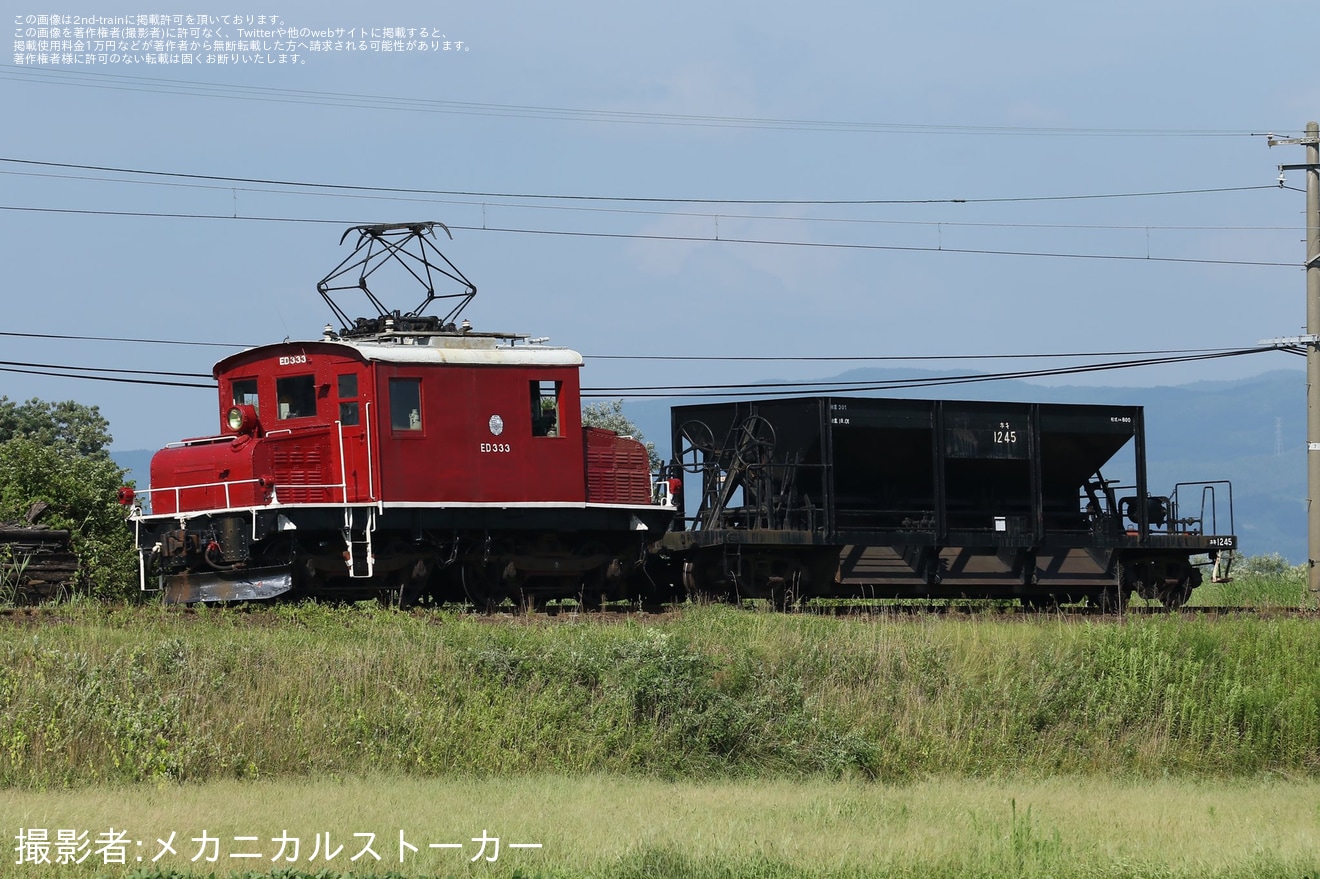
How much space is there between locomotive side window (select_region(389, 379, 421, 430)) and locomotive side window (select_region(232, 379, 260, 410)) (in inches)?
92.3

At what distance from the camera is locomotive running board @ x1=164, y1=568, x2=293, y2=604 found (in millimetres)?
19750

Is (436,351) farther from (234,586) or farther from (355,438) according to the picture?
(234,586)

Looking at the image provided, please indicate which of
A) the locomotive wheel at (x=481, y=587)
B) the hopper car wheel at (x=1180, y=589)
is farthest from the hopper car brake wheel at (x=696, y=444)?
the hopper car wheel at (x=1180, y=589)

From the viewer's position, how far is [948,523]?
25.0 meters

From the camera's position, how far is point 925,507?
82.7ft

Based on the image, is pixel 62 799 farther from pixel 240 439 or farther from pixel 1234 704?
pixel 1234 704

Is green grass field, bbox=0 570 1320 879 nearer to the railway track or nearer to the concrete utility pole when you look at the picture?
the railway track

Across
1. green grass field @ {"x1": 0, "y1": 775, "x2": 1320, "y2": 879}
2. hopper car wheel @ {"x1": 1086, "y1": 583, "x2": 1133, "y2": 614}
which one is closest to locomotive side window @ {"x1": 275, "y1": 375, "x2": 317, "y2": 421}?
green grass field @ {"x1": 0, "y1": 775, "x2": 1320, "y2": 879}

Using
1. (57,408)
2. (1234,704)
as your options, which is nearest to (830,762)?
→ (1234,704)

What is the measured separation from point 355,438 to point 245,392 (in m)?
2.38

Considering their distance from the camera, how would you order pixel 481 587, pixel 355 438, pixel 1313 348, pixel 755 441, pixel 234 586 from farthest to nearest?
pixel 1313 348
pixel 755 441
pixel 481 587
pixel 355 438
pixel 234 586

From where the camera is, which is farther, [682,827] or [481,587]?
[481,587]

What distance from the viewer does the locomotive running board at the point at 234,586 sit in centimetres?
1975

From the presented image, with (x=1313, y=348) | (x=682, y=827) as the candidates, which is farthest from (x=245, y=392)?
(x=1313, y=348)
